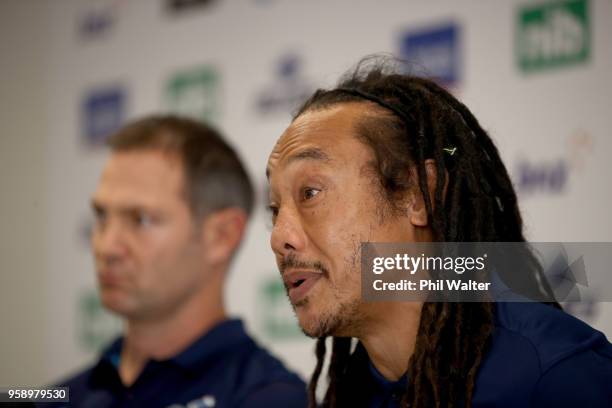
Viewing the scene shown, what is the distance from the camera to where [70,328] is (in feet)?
9.96

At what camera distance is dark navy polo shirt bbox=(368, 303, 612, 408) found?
42.0 inches

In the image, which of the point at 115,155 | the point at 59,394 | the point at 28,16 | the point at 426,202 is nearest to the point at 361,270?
the point at 426,202

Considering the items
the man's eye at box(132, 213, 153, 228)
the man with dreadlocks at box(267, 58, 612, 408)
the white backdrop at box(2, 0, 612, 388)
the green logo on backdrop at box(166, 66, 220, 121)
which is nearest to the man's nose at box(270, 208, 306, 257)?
the man with dreadlocks at box(267, 58, 612, 408)

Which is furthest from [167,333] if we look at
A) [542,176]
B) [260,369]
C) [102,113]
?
[102,113]

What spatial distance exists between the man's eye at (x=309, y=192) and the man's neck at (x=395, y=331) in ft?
0.63

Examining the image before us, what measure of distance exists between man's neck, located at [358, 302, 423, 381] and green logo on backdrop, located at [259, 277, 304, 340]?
121 cm

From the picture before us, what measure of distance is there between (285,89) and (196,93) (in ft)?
1.36

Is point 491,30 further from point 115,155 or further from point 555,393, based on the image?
point 555,393

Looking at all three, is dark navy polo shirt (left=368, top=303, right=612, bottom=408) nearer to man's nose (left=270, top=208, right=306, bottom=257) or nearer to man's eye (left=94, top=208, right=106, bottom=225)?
man's nose (left=270, top=208, right=306, bottom=257)

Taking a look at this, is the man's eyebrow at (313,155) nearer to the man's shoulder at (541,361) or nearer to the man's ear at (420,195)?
the man's ear at (420,195)

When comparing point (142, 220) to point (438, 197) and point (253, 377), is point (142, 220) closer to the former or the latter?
point (253, 377)

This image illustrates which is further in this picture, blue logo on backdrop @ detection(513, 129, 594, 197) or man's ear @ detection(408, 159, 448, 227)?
blue logo on backdrop @ detection(513, 129, 594, 197)

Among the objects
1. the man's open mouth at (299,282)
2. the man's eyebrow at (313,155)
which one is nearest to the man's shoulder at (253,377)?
the man's open mouth at (299,282)

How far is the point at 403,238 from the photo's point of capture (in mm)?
1214
